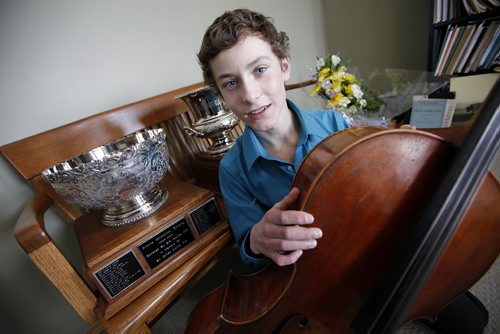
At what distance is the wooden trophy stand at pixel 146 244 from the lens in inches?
17.5

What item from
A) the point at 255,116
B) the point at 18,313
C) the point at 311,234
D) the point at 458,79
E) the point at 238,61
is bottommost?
the point at 18,313

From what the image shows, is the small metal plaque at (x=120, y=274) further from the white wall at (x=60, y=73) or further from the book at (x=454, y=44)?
the book at (x=454, y=44)

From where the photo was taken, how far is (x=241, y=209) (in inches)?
22.4

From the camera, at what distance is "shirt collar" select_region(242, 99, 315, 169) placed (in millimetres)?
556

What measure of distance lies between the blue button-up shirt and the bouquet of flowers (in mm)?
460

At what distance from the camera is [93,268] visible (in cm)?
42

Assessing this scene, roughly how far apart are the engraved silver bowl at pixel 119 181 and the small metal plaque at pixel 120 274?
10 cm

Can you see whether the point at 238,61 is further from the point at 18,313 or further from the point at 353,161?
the point at 18,313

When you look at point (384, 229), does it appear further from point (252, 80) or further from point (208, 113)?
point (208, 113)

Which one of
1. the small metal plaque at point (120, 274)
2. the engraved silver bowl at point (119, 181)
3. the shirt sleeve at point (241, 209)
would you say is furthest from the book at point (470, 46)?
the small metal plaque at point (120, 274)

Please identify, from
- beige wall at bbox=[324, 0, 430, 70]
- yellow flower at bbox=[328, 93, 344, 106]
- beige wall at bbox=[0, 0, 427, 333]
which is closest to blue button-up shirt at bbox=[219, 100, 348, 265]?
yellow flower at bbox=[328, 93, 344, 106]

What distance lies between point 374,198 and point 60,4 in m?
1.03

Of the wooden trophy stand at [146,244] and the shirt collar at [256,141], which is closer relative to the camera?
the wooden trophy stand at [146,244]

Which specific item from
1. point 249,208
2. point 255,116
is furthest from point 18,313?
point 255,116
